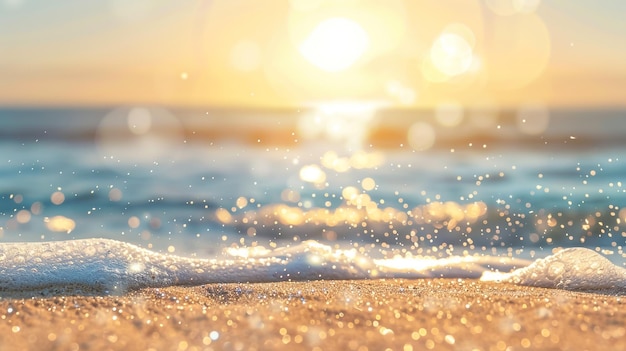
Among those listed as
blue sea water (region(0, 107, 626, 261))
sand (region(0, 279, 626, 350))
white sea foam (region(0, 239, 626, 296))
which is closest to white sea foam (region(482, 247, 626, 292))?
white sea foam (region(0, 239, 626, 296))

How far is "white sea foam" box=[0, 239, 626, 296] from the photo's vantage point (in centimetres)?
308

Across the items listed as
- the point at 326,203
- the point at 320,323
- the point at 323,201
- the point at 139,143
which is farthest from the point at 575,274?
the point at 139,143

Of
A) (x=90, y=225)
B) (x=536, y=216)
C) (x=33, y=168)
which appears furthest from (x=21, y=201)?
(x=536, y=216)

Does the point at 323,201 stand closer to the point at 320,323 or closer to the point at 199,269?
the point at 199,269

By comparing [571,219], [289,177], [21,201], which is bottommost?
[571,219]

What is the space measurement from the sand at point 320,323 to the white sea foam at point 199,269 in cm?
48

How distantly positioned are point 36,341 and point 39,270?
4.21 feet

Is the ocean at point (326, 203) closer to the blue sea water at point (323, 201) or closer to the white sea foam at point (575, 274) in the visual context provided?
the blue sea water at point (323, 201)

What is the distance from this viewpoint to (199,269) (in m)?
3.40

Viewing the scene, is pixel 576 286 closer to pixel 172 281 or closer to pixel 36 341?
pixel 172 281

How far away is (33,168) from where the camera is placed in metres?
9.65

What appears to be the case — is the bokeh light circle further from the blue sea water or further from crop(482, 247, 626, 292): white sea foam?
crop(482, 247, 626, 292): white sea foam

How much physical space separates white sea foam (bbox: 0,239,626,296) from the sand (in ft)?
1.57

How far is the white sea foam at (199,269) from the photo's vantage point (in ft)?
10.1
